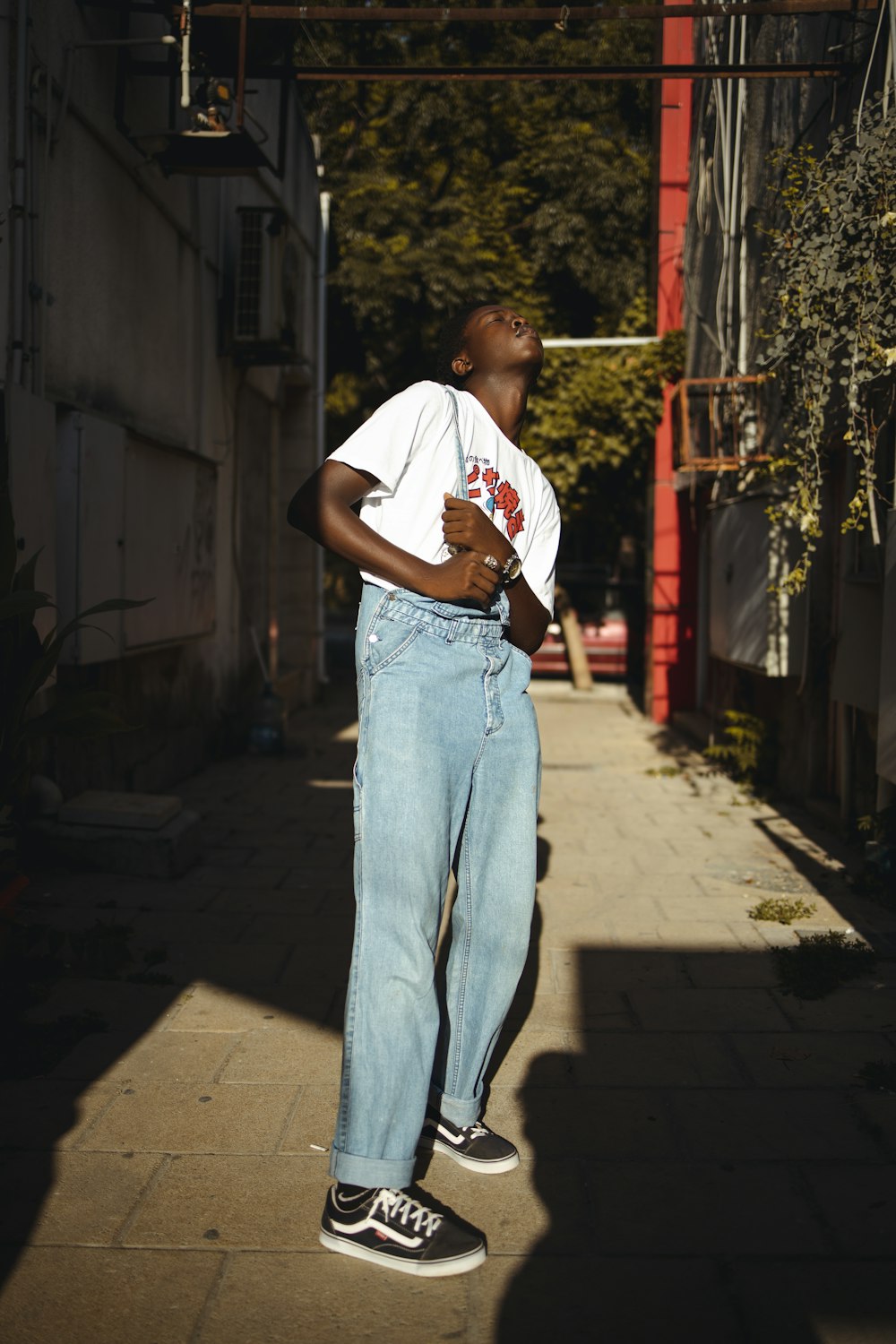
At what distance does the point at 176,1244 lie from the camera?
2387 millimetres

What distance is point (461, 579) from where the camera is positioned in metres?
2.41

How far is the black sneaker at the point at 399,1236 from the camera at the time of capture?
2.30 meters

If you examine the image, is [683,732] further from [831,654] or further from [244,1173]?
[244,1173]

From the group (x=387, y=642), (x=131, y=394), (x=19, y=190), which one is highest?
(x=19, y=190)

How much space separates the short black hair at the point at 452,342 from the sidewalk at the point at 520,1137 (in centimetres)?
178

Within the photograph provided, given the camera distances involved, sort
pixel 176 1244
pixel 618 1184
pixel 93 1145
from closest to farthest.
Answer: pixel 176 1244 → pixel 618 1184 → pixel 93 1145

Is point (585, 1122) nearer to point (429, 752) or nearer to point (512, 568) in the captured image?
point (429, 752)

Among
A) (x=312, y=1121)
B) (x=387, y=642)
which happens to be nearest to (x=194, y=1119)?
(x=312, y=1121)

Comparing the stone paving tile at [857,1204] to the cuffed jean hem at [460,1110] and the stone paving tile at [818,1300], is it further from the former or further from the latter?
the cuffed jean hem at [460,1110]

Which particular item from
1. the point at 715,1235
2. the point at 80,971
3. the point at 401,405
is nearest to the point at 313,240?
the point at 80,971

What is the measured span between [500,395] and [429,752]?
2.69ft

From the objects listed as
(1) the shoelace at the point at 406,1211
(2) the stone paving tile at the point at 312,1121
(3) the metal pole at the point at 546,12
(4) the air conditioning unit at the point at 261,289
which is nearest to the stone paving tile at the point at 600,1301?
(1) the shoelace at the point at 406,1211

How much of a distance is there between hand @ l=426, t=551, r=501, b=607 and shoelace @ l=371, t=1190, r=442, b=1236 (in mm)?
1159

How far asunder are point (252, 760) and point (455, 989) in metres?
6.72
